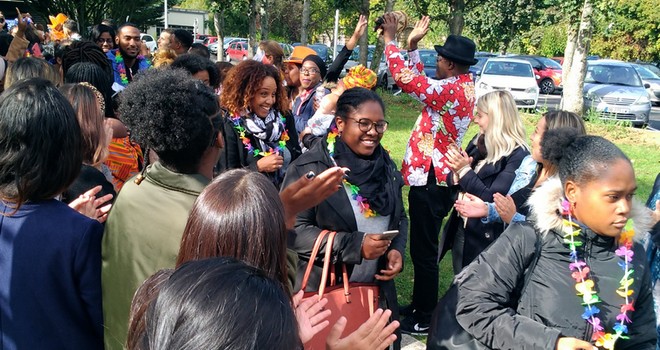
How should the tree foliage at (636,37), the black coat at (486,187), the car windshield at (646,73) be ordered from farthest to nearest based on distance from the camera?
the tree foliage at (636,37) → the car windshield at (646,73) → the black coat at (486,187)

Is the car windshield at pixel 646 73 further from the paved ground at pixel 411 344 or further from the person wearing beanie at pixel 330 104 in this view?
the paved ground at pixel 411 344

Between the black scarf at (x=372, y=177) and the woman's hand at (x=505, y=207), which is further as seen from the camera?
the woman's hand at (x=505, y=207)

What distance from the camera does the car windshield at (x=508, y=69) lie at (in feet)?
62.2

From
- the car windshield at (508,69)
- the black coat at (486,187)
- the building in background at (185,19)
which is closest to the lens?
the black coat at (486,187)

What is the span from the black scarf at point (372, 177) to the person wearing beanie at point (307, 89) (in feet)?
7.72

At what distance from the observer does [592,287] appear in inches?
91.7

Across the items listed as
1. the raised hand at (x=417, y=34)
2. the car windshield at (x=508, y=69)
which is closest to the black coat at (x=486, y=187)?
the raised hand at (x=417, y=34)

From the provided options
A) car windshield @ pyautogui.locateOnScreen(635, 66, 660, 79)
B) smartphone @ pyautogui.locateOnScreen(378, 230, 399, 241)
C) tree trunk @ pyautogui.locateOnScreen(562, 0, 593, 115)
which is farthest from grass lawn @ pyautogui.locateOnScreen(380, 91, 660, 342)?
car windshield @ pyautogui.locateOnScreen(635, 66, 660, 79)

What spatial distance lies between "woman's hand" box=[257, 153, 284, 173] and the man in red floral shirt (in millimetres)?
1108

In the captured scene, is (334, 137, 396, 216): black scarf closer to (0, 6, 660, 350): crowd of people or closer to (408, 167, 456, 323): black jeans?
(0, 6, 660, 350): crowd of people

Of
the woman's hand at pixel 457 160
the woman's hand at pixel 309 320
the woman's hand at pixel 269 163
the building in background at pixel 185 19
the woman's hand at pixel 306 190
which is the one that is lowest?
the woman's hand at pixel 269 163

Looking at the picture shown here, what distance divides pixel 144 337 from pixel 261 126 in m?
3.16

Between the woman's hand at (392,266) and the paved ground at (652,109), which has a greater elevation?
the woman's hand at (392,266)

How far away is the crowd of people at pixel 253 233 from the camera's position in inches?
50.7
